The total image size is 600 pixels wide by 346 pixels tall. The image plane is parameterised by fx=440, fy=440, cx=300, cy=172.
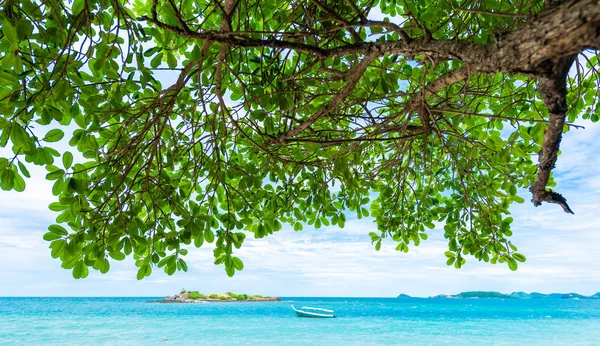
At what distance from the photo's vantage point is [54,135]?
1.99 m

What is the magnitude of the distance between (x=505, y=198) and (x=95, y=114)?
10.7 ft

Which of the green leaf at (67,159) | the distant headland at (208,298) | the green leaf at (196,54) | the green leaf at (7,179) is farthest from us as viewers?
the distant headland at (208,298)

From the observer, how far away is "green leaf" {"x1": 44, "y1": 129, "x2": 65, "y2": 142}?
77.8 inches

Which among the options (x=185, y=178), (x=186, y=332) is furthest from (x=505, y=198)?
(x=186, y=332)

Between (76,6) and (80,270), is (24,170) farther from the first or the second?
(76,6)

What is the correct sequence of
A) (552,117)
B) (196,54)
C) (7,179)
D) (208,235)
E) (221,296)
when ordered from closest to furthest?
(552,117) < (7,179) < (196,54) < (208,235) < (221,296)

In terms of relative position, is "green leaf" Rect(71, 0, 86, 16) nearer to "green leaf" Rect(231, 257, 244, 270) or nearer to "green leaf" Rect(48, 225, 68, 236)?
"green leaf" Rect(48, 225, 68, 236)

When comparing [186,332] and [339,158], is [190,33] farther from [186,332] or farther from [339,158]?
[186,332]

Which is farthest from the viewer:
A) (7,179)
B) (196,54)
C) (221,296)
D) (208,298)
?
(221,296)

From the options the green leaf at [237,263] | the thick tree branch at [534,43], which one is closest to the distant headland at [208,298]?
the green leaf at [237,263]

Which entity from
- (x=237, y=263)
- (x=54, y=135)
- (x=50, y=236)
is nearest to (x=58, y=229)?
(x=50, y=236)

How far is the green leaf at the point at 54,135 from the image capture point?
1.98 m

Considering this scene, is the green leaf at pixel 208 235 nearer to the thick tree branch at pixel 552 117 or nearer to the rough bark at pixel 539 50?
the rough bark at pixel 539 50

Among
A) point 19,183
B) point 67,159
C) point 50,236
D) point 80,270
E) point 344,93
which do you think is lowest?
point 80,270
